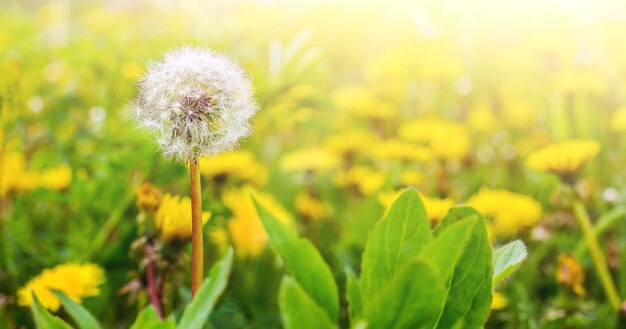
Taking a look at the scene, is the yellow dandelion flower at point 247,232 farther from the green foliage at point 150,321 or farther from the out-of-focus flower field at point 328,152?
the green foliage at point 150,321

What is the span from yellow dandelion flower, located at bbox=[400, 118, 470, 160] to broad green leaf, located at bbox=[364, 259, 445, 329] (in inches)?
44.7

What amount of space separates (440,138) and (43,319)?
123 cm

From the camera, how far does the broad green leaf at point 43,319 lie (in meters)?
0.46

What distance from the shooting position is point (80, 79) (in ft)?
5.73

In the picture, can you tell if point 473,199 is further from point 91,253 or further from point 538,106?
point 538,106

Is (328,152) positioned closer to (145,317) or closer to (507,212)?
(507,212)

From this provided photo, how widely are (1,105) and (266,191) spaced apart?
2.21 ft

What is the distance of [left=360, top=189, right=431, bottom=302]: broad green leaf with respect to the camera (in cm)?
51

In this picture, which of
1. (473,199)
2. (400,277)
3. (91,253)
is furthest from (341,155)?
(400,277)

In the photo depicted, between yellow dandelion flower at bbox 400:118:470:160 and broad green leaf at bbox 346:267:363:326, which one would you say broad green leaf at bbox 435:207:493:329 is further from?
yellow dandelion flower at bbox 400:118:470:160

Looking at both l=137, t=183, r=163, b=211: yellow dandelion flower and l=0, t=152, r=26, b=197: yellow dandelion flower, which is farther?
l=0, t=152, r=26, b=197: yellow dandelion flower

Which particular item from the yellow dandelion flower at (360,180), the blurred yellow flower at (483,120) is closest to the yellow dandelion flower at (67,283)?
the yellow dandelion flower at (360,180)

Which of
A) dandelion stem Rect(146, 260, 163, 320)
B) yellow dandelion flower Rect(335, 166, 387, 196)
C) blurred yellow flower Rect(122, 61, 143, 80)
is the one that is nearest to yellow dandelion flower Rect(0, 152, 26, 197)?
blurred yellow flower Rect(122, 61, 143, 80)

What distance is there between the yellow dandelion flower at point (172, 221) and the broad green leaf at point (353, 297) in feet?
1.05
